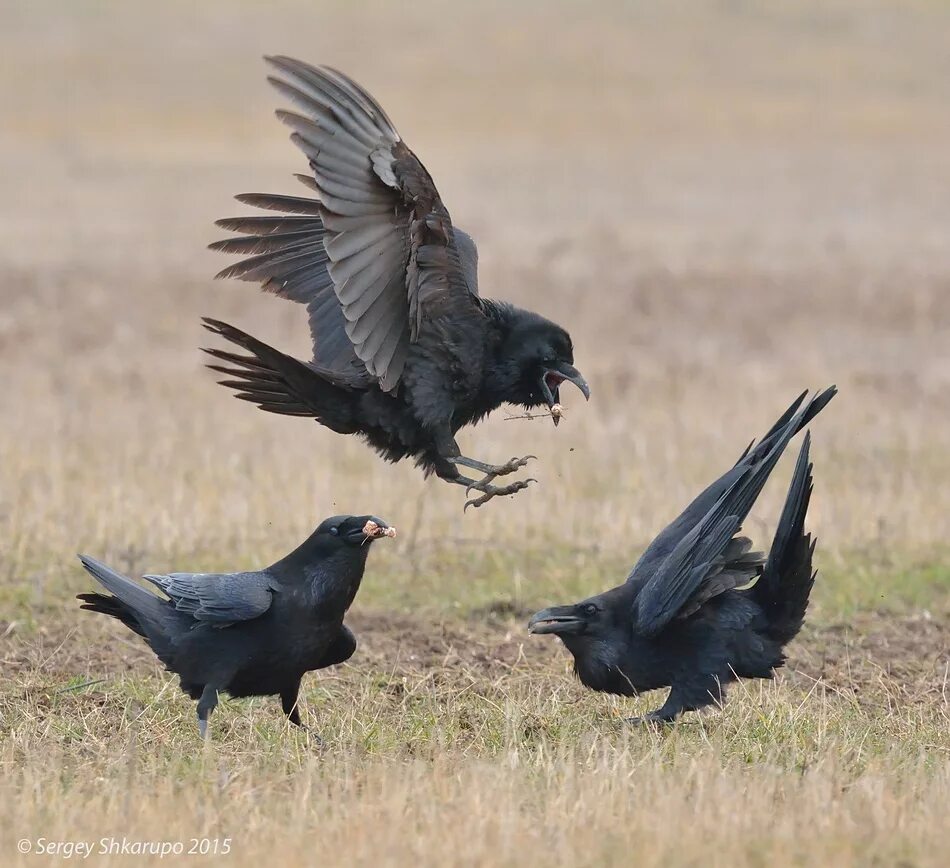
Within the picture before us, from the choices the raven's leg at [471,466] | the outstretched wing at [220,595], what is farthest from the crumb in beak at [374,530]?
the raven's leg at [471,466]

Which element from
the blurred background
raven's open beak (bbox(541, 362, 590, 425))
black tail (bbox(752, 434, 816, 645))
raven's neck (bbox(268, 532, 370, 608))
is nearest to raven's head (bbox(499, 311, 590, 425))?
raven's open beak (bbox(541, 362, 590, 425))

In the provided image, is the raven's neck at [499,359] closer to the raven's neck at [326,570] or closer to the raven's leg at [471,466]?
the raven's leg at [471,466]

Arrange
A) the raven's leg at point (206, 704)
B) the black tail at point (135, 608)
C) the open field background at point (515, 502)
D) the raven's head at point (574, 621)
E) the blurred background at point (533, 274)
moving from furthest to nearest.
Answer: the blurred background at point (533, 274) → the raven's head at point (574, 621) → the black tail at point (135, 608) → the raven's leg at point (206, 704) → the open field background at point (515, 502)

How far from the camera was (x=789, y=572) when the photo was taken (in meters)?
6.71

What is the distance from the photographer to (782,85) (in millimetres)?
43344

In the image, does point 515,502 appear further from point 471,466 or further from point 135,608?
point 135,608

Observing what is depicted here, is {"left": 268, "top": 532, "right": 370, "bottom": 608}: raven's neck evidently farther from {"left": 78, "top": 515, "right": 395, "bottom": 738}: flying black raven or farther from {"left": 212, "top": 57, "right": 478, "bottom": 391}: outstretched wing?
{"left": 212, "top": 57, "right": 478, "bottom": 391}: outstretched wing

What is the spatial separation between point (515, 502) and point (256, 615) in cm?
505

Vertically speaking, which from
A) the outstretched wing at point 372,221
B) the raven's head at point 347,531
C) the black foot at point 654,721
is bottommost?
the black foot at point 654,721

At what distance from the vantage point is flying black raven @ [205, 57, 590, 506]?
6.47 m

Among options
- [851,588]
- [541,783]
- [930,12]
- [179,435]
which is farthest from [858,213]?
[930,12]

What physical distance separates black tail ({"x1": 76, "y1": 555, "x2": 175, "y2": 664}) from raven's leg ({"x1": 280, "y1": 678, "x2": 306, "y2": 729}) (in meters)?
0.49

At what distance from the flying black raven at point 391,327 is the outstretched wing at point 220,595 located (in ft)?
2.97

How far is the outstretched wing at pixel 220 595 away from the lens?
6348 mm
